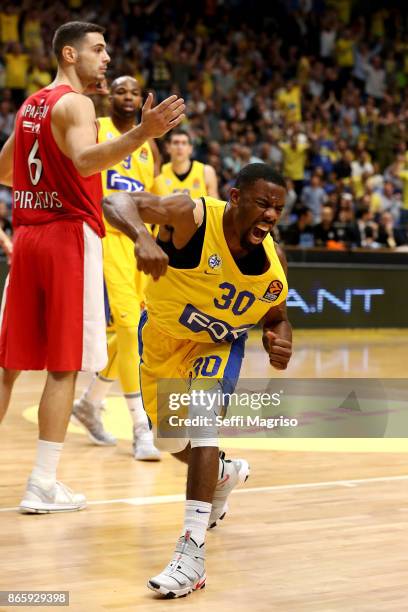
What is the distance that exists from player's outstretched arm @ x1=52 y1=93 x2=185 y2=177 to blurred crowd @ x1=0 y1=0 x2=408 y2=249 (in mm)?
9269

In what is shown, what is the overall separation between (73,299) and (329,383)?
4.96 meters

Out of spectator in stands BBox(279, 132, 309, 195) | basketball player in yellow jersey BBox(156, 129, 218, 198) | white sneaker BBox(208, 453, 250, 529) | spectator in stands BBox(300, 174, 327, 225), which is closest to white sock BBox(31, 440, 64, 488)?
white sneaker BBox(208, 453, 250, 529)

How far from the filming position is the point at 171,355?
4695 mm

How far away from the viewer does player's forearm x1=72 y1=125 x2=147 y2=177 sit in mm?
4716

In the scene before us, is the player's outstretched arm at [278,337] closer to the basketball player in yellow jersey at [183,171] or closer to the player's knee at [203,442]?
the player's knee at [203,442]

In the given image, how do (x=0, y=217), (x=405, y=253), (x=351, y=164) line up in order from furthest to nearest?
(x=351, y=164) < (x=405, y=253) < (x=0, y=217)

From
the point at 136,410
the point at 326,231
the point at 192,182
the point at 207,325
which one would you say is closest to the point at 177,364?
the point at 207,325

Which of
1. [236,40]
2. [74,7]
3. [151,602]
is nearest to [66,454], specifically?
[151,602]

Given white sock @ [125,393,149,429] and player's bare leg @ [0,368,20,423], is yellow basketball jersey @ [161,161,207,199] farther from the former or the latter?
player's bare leg @ [0,368,20,423]

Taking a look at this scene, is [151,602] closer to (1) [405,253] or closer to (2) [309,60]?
(1) [405,253]

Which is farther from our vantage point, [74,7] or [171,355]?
[74,7]

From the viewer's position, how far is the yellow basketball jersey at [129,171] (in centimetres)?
719

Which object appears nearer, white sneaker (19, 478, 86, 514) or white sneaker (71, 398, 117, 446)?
white sneaker (19, 478, 86, 514)

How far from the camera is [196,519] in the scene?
4.04 metres
